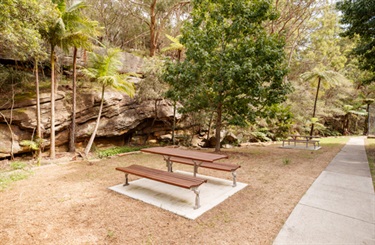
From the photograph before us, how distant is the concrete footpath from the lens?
297 centimetres

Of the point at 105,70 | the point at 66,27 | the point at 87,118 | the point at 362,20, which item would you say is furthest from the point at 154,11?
Answer: the point at 362,20

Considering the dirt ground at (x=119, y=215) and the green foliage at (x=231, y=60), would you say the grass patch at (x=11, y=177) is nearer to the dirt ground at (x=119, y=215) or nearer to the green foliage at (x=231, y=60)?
the dirt ground at (x=119, y=215)

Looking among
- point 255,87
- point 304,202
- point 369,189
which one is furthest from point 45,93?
point 369,189

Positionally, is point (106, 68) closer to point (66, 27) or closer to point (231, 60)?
point (66, 27)

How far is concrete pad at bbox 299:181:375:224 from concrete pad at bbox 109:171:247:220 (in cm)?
151

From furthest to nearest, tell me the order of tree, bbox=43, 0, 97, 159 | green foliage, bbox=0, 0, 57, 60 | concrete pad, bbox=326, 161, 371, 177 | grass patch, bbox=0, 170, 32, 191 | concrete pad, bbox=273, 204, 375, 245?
tree, bbox=43, 0, 97, 159 < concrete pad, bbox=326, 161, 371, 177 < grass patch, bbox=0, 170, 32, 191 < green foliage, bbox=0, 0, 57, 60 < concrete pad, bbox=273, 204, 375, 245

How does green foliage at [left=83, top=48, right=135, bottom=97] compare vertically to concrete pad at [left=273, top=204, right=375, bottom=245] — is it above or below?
above

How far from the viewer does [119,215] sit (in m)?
3.53

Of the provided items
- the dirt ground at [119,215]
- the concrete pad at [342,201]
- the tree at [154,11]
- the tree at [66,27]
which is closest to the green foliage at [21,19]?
the tree at [66,27]

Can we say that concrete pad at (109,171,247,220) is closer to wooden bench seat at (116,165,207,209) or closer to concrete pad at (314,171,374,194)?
wooden bench seat at (116,165,207,209)

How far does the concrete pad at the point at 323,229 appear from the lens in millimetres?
2900

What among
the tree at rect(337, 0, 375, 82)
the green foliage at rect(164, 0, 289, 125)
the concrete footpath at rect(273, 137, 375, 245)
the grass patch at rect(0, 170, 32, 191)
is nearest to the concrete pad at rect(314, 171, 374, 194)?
the concrete footpath at rect(273, 137, 375, 245)

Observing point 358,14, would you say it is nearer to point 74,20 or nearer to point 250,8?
point 250,8

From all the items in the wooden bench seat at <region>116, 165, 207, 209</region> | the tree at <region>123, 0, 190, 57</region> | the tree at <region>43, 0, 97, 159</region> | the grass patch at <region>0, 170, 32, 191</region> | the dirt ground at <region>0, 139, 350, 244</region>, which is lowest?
the grass patch at <region>0, 170, 32, 191</region>
